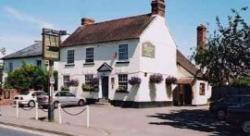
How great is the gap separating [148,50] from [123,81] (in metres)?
3.13

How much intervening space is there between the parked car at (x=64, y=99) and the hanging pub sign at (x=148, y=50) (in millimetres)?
6182

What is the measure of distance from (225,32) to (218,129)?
11084mm

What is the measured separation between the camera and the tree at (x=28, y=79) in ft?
148

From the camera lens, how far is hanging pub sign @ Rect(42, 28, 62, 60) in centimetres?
2495

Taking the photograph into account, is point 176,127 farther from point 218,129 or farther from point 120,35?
point 120,35

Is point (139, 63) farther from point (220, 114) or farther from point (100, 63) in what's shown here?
point (220, 114)

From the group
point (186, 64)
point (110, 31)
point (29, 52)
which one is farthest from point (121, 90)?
point (29, 52)

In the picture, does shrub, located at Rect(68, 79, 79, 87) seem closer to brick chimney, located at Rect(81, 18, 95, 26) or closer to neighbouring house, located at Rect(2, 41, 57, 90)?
brick chimney, located at Rect(81, 18, 95, 26)

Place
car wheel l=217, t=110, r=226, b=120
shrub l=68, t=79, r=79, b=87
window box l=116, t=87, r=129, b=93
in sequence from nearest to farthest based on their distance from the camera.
→ car wheel l=217, t=110, r=226, b=120, window box l=116, t=87, r=129, b=93, shrub l=68, t=79, r=79, b=87

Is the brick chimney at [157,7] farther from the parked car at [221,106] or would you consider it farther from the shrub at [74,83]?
the parked car at [221,106]

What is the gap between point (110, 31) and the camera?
131 feet

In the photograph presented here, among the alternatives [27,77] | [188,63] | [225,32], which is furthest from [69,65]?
[225,32]

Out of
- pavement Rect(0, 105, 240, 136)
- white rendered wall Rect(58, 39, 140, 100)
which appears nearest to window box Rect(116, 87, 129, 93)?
white rendered wall Rect(58, 39, 140, 100)

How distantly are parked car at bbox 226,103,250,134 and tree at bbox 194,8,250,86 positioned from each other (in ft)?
29.1
